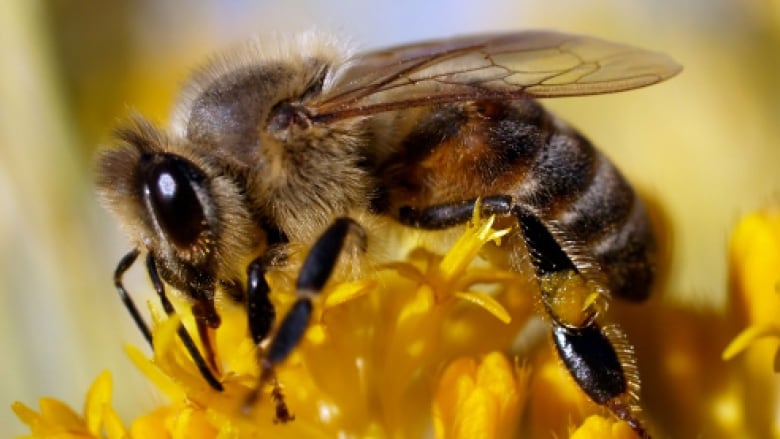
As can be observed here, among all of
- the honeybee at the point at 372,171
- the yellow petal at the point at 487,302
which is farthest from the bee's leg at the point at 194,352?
the yellow petal at the point at 487,302

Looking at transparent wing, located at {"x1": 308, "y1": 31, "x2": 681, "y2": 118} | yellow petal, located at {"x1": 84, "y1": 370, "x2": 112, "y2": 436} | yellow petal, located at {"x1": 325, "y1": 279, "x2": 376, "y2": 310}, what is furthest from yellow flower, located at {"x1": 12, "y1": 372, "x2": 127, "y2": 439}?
transparent wing, located at {"x1": 308, "y1": 31, "x2": 681, "y2": 118}

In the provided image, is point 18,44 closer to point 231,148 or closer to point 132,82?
point 132,82

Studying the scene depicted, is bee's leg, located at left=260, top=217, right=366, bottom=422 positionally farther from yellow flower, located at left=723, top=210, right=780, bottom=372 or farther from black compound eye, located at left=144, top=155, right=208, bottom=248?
yellow flower, located at left=723, top=210, right=780, bottom=372

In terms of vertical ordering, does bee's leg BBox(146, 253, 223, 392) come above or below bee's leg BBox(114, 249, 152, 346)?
below

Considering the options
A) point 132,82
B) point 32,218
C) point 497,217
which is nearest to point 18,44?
point 32,218

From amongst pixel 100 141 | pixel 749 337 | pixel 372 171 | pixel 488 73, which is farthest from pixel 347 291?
pixel 100 141

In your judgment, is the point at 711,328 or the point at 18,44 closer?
the point at 711,328

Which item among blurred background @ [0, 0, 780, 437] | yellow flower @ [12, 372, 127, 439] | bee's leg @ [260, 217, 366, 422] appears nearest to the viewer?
bee's leg @ [260, 217, 366, 422]

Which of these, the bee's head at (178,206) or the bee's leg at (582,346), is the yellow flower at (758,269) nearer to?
the bee's leg at (582,346)
